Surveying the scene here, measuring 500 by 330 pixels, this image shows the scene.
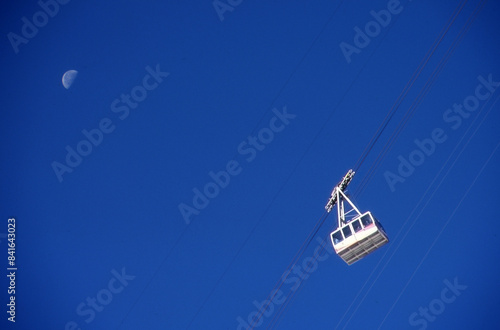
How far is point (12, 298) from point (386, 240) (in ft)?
87.3

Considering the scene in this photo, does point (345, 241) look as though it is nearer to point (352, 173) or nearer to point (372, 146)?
point (352, 173)

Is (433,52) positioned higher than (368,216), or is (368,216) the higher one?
(433,52)

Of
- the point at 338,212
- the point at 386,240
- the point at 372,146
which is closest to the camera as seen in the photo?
the point at 386,240

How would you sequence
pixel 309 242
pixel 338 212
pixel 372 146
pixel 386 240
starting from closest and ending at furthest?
pixel 386 240 < pixel 338 212 < pixel 372 146 < pixel 309 242

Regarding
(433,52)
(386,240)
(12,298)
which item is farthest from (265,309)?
(433,52)

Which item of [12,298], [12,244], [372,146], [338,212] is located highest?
[372,146]

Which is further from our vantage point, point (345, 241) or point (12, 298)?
point (12, 298)

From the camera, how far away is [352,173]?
773 inches

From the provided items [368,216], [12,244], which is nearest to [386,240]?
[368,216]

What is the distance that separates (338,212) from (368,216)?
109 inches

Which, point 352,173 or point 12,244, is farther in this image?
point 12,244

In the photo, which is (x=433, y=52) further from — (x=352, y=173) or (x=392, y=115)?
(x=352, y=173)

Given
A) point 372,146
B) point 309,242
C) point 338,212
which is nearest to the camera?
point 338,212

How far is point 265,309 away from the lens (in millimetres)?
25969
